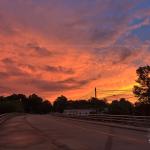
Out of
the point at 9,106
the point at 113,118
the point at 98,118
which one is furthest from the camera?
the point at 9,106

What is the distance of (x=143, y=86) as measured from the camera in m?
153

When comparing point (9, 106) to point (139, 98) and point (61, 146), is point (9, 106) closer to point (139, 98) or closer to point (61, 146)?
point (139, 98)

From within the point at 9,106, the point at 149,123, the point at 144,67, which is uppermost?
the point at 144,67

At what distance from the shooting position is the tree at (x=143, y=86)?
491 feet

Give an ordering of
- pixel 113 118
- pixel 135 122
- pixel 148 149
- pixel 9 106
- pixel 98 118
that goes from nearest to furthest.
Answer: pixel 148 149 < pixel 135 122 < pixel 113 118 < pixel 98 118 < pixel 9 106

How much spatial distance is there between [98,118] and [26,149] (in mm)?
34454

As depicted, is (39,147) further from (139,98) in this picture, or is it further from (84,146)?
(139,98)

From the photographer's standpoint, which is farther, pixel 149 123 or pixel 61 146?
pixel 149 123

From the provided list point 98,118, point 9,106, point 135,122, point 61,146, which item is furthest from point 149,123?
point 9,106

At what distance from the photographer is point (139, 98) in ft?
497

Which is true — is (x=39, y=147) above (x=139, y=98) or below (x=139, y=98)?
below

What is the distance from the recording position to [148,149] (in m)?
17.1

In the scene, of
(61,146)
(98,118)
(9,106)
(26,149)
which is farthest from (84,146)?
(9,106)

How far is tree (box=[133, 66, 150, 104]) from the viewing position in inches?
5891
